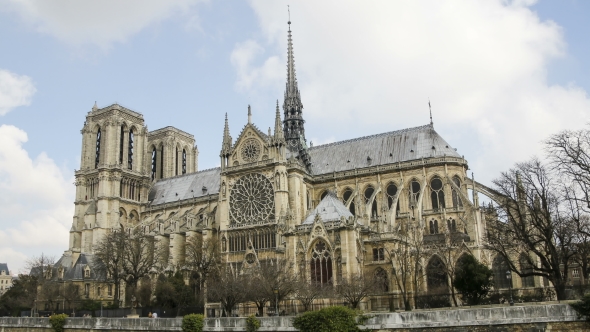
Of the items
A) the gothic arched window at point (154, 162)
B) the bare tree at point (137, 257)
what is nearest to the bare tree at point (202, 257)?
the bare tree at point (137, 257)

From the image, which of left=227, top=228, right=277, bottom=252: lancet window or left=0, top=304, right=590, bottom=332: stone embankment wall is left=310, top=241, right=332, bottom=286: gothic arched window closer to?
left=227, top=228, right=277, bottom=252: lancet window

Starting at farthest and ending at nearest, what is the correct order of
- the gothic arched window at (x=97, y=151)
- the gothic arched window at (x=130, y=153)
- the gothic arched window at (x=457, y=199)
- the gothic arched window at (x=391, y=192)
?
the gothic arched window at (x=130, y=153)
the gothic arched window at (x=97, y=151)
the gothic arched window at (x=391, y=192)
the gothic arched window at (x=457, y=199)

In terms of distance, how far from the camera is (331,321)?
938 inches

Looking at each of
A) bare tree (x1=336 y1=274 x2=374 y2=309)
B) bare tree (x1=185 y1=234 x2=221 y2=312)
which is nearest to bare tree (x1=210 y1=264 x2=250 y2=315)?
bare tree (x1=336 y1=274 x2=374 y2=309)

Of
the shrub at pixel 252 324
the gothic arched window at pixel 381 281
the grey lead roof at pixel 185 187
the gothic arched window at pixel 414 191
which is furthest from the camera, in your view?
the grey lead roof at pixel 185 187

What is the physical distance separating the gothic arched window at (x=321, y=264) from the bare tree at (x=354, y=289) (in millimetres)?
3412

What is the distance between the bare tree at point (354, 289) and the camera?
112ft

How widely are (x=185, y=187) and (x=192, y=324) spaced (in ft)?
150

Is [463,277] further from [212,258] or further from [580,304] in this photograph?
[212,258]

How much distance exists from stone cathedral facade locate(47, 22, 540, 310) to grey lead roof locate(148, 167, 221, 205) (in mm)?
195

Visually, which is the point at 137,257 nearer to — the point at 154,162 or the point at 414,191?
the point at 414,191

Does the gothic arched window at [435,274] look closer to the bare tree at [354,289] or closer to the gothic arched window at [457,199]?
the bare tree at [354,289]

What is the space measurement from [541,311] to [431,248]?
70.0 feet

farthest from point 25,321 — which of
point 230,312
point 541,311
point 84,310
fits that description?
point 541,311
